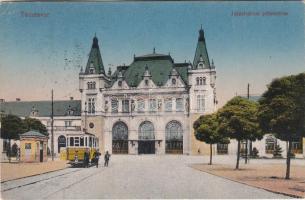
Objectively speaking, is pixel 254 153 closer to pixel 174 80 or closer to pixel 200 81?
pixel 174 80

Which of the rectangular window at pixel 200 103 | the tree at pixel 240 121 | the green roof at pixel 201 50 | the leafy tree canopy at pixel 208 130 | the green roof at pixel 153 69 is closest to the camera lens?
the green roof at pixel 201 50

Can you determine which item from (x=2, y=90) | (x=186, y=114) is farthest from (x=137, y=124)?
(x=2, y=90)

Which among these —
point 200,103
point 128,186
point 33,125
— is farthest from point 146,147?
point 128,186

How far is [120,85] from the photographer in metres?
22.3

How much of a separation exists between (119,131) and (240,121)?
219 inches

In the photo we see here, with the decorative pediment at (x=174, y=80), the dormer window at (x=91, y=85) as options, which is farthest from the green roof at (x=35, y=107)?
the decorative pediment at (x=174, y=80)

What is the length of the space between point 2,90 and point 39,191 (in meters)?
4.09

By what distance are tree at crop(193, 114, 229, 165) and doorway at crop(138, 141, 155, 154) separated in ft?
7.43

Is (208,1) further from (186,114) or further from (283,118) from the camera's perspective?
(186,114)

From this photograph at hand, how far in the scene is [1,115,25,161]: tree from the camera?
1728 cm

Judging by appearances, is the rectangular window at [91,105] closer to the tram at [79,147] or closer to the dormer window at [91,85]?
the dormer window at [91,85]

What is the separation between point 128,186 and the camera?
15.3m

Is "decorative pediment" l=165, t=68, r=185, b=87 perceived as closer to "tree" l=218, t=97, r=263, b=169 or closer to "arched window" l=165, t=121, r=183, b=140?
"arched window" l=165, t=121, r=183, b=140

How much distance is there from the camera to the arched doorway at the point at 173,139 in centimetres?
2278
